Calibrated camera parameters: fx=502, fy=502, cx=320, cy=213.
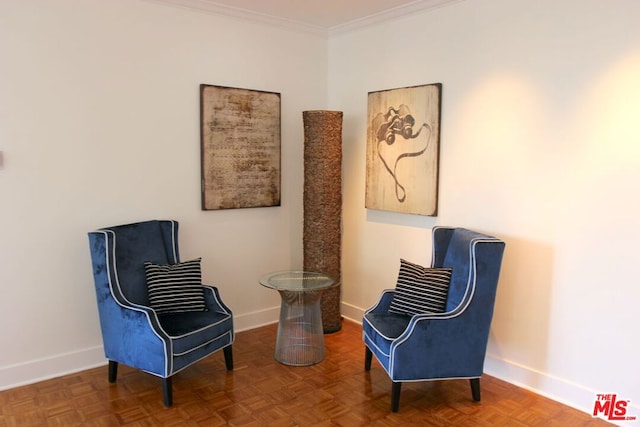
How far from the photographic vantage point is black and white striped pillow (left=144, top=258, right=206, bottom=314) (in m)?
3.30

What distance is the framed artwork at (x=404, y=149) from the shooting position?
3750mm

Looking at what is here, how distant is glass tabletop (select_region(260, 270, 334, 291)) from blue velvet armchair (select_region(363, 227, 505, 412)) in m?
0.59

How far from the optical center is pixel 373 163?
165 inches

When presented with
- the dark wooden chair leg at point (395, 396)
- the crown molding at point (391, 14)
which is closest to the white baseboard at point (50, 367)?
the dark wooden chair leg at point (395, 396)

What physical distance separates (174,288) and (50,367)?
0.98m

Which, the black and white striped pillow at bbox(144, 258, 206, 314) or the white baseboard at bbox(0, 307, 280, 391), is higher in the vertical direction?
the black and white striped pillow at bbox(144, 258, 206, 314)

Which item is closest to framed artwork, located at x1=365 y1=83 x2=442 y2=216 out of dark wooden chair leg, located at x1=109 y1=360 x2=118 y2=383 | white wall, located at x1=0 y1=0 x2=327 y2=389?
white wall, located at x1=0 y1=0 x2=327 y2=389

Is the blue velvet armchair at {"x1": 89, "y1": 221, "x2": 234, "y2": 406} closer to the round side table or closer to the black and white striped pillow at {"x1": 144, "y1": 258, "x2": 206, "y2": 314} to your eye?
the black and white striped pillow at {"x1": 144, "y1": 258, "x2": 206, "y2": 314}

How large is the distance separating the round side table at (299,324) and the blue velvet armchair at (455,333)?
669 mm

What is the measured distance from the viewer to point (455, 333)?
2.91 metres

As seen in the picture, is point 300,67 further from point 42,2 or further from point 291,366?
point 291,366

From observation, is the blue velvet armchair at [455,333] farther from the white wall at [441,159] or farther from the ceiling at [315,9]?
the ceiling at [315,9]

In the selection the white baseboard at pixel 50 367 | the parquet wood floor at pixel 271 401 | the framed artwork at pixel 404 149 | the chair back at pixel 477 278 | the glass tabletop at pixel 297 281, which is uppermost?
the framed artwork at pixel 404 149

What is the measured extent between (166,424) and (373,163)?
2.49 m
